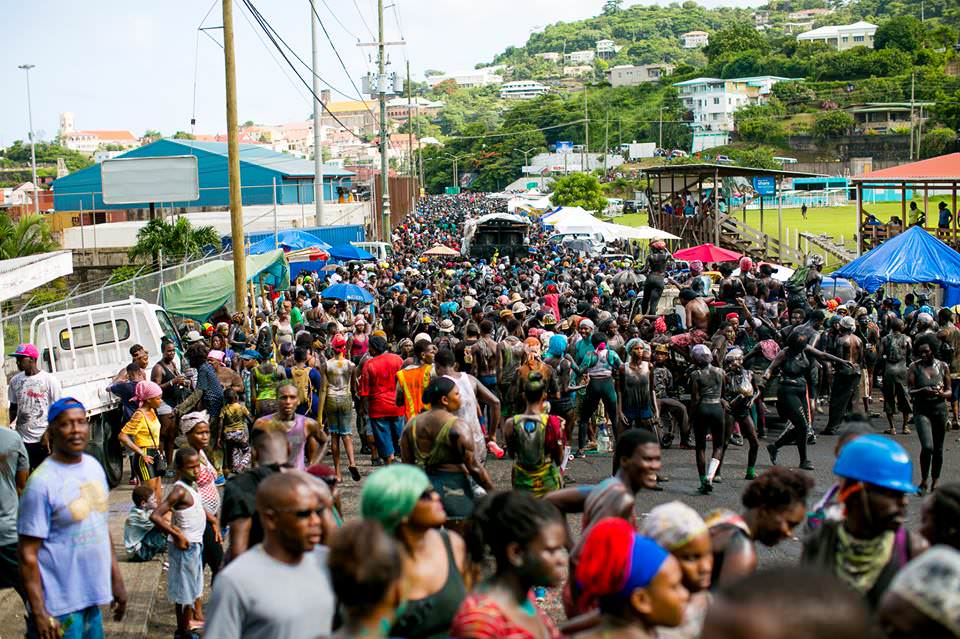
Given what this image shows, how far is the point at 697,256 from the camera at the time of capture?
82.5 ft

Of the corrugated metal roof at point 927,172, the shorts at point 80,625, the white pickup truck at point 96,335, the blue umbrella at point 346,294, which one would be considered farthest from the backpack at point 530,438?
the corrugated metal roof at point 927,172

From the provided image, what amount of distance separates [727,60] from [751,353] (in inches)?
7468

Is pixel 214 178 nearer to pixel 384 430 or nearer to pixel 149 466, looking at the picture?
pixel 384 430

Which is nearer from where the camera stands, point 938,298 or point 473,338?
point 473,338

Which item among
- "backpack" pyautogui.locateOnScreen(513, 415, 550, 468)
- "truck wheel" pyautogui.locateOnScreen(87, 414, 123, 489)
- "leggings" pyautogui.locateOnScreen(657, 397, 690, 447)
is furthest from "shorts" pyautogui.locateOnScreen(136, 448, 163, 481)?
"leggings" pyautogui.locateOnScreen(657, 397, 690, 447)

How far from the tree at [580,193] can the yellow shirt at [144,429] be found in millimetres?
63189

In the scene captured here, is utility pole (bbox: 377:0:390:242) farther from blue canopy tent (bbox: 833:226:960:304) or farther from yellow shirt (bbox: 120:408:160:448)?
yellow shirt (bbox: 120:408:160:448)

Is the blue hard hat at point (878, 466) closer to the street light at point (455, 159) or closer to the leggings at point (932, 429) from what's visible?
the leggings at point (932, 429)

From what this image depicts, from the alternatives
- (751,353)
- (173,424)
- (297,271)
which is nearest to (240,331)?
(173,424)

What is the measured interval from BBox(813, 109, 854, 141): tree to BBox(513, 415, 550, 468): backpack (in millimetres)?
125666

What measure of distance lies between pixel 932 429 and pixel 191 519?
718 centimetres

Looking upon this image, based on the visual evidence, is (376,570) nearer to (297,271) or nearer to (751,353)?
(751,353)

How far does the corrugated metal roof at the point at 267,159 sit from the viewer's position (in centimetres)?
5363

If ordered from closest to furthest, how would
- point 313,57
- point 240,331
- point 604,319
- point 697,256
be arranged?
1. point 604,319
2. point 240,331
3. point 697,256
4. point 313,57
